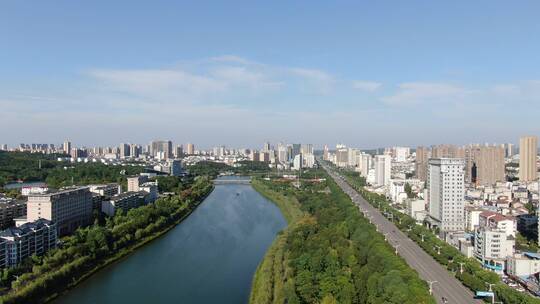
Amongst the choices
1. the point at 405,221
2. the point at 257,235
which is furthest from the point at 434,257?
the point at 257,235

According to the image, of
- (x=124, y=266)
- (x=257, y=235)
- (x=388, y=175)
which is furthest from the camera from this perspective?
(x=388, y=175)

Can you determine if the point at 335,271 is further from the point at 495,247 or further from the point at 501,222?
the point at 501,222

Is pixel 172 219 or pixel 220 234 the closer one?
pixel 220 234

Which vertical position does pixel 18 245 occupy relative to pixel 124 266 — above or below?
above

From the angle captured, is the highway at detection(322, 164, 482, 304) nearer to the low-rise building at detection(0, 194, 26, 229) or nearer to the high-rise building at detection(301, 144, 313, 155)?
the low-rise building at detection(0, 194, 26, 229)

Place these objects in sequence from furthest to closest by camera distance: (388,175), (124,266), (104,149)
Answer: (104,149)
(388,175)
(124,266)

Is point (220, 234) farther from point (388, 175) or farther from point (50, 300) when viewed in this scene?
point (388, 175)
